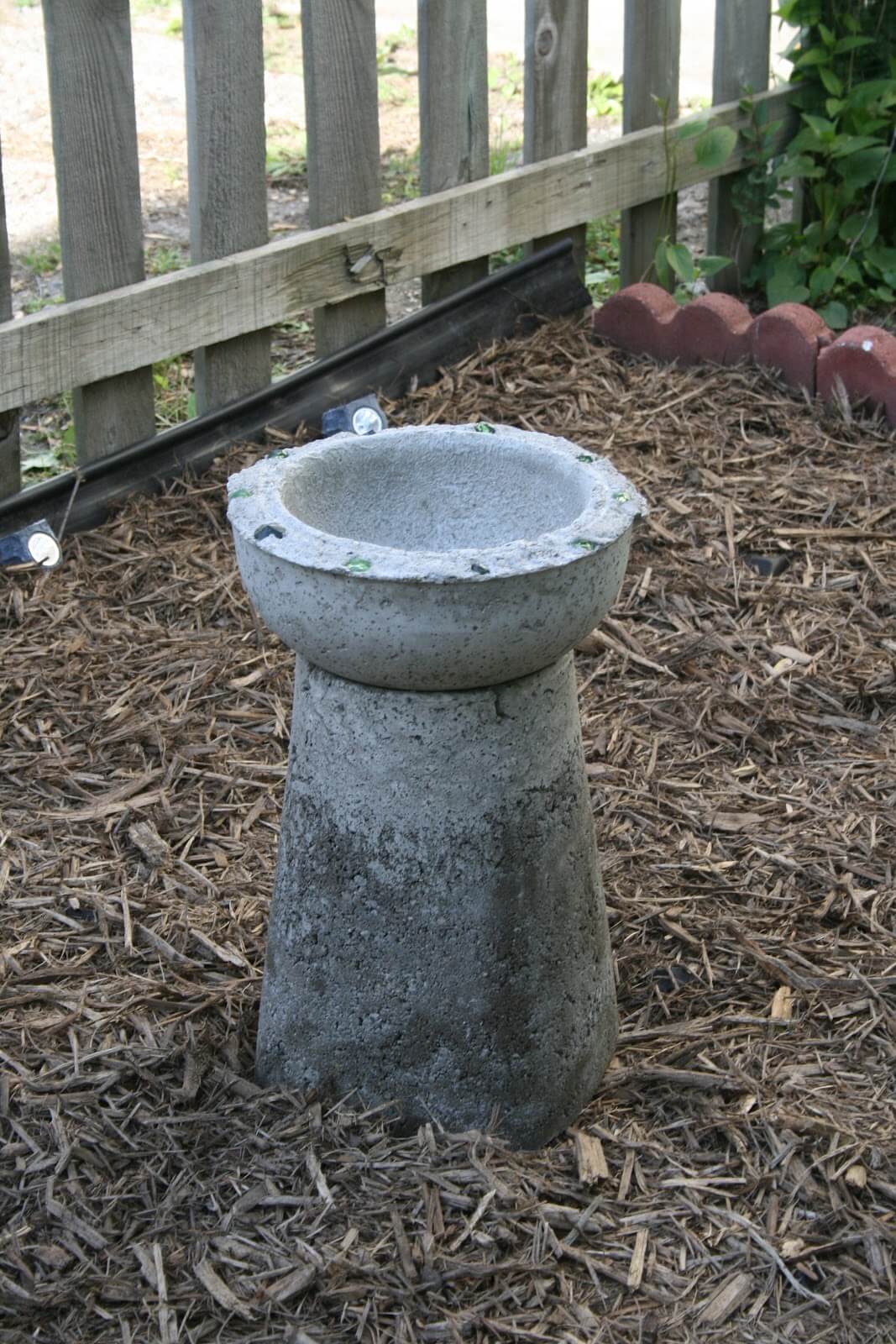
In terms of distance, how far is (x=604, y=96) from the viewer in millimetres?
7285

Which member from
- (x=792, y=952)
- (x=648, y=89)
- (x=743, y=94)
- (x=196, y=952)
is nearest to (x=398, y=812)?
(x=196, y=952)

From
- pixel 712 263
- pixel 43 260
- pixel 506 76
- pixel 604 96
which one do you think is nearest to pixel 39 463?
pixel 43 260

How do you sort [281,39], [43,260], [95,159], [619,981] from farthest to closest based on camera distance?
1. [281,39]
2. [43,260]
3. [95,159]
4. [619,981]

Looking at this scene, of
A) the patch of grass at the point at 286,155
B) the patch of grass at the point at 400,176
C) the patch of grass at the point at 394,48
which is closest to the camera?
the patch of grass at the point at 400,176

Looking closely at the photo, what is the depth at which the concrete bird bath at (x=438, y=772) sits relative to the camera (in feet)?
6.06

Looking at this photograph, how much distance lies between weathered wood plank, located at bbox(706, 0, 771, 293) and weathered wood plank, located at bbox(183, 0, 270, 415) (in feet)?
5.85

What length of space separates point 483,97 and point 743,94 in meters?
1.14

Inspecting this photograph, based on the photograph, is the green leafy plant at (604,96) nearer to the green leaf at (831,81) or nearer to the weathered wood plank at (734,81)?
the weathered wood plank at (734,81)

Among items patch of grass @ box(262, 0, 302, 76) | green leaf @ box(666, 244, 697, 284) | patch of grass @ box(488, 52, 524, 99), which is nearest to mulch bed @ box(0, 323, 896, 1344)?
green leaf @ box(666, 244, 697, 284)

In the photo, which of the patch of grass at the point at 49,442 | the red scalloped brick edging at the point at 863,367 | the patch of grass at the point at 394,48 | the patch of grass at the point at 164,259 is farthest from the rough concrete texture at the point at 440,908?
the patch of grass at the point at 394,48

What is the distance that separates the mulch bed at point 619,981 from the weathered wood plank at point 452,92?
1.03m

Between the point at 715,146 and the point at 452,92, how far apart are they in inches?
38.6

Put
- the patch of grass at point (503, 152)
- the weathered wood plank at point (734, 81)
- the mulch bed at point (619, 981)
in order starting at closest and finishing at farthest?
the mulch bed at point (619, 981), the weathered wood plank at point (734, 81), the patch of grass at point (503, 152)

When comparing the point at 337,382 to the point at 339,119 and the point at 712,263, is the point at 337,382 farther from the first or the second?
the point at 712,263
